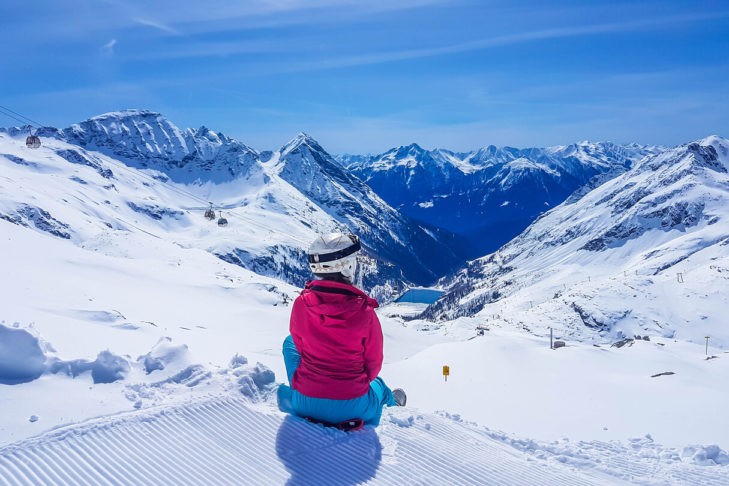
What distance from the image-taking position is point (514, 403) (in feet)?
51.9

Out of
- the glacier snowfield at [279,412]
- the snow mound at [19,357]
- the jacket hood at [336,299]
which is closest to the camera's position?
the glacier snowfield at [279,412]

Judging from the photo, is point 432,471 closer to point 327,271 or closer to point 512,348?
point 327,271

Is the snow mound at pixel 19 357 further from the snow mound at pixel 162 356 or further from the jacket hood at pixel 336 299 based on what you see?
the jacket hood at pixel 336 299

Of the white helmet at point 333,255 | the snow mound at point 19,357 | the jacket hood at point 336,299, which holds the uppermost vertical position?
the white helmet at point 333,255

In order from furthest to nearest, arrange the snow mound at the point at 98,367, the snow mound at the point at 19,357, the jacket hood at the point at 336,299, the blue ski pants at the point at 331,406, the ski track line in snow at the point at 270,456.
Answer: the snow mound at the point at 98,367 < the blue ski pants at the point at 331,406 < the snow mound at the point at 19,357 < the jacket hood at the point at 336,299 < the ski track line in snow at the point at 270,456

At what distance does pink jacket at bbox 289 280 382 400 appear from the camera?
588 cm

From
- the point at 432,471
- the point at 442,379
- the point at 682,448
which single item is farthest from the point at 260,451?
the point at 442,379

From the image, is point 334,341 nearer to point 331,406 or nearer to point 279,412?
point 331,406

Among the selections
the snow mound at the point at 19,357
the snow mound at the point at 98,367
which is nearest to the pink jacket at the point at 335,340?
the snow mound at the point at 98,367

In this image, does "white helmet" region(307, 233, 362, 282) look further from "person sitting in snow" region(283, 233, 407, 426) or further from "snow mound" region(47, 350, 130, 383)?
"snow mound" region(47, 350, 130, 383)

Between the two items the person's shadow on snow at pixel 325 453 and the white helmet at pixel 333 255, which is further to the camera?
the white helmet at pixel 333 255

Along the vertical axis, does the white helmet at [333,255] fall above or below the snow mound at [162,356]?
above

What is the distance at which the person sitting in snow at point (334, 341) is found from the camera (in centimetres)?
591

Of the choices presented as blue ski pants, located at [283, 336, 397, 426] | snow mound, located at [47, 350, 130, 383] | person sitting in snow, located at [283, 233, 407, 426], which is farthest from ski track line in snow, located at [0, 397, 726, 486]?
snow mound, located at [47, 350, 130, 383]
